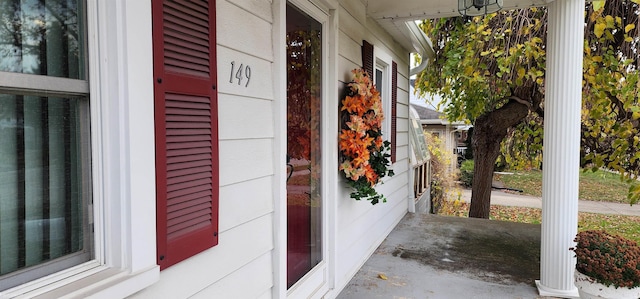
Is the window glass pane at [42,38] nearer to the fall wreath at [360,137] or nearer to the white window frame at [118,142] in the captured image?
the white window frame at [118,142]

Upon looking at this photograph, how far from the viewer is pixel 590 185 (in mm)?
13039

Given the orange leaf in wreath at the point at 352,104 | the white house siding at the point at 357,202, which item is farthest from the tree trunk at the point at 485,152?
the orange leaf in wreath at the point at 352,104

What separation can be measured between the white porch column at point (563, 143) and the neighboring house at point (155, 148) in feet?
6.04

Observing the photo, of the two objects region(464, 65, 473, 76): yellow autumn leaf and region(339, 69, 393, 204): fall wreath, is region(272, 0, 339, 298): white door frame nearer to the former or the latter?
region(339, 69, 393, 204): fall wreath

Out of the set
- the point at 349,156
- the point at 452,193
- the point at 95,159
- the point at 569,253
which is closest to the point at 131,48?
the point at 95,159

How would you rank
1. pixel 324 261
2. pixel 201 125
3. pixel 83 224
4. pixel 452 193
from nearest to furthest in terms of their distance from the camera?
pixel 83 224
pixel 201 125
pixel 324 261
pixel 452 193

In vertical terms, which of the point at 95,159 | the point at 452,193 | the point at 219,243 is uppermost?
the point at 95,159

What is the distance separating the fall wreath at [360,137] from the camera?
2.87 meters

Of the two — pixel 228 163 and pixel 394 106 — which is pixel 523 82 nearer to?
→ pixel 394 106

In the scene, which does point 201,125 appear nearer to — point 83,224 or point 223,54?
point 223,54

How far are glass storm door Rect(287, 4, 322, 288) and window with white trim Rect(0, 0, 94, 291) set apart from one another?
1.26 meters

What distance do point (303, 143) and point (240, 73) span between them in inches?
32.7

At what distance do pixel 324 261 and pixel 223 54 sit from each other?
170 centimetres

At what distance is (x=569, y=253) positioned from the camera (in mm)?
2896
